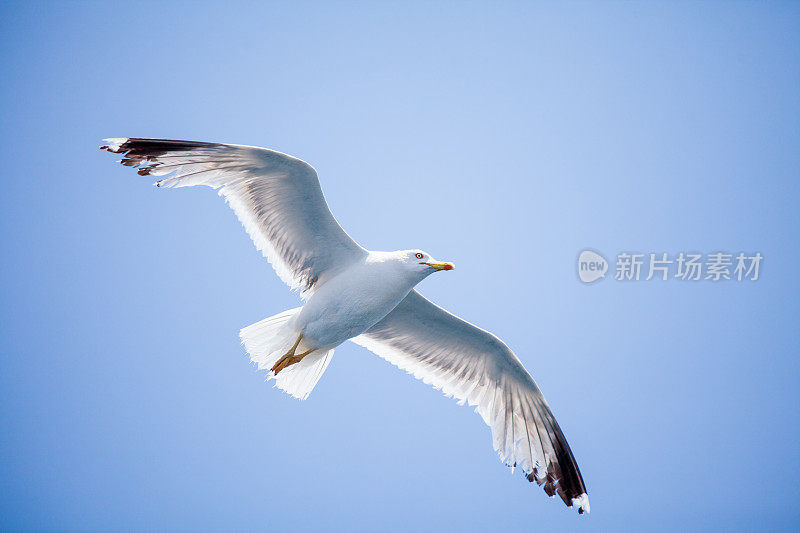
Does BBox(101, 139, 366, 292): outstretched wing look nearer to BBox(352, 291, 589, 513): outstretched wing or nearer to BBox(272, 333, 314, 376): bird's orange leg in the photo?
BBox(272, 333, 314, 376): bird's orange leg

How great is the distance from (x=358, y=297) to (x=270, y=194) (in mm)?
1077

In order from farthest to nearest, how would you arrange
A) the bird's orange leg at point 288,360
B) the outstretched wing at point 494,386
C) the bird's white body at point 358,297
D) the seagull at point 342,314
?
the outstretched wing at point 494,386 < the bird's orange leg at point 288,360 < the bird's white body at point 358,297 < the seagull at point 342,314

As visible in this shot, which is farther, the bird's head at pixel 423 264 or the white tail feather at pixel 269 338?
the white tail feather at pixel 269 338

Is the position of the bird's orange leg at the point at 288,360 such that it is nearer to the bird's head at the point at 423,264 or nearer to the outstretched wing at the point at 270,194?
the outstretched wing at the point at 270,194

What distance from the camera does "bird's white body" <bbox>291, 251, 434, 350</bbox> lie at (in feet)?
24.9

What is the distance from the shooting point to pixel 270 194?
25.1ft

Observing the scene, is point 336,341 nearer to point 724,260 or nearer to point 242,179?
point 242,179

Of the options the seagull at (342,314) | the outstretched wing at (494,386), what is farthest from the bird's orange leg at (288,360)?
the outstretched wing at (494,386)

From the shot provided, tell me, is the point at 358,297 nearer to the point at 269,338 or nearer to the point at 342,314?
the point at 342,314

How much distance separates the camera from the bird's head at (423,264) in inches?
295

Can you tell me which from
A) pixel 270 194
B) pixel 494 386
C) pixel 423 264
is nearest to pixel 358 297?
pixel 423 264

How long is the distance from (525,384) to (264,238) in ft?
8.77

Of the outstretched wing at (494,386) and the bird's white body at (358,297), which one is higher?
the bird's white body at (358,297)

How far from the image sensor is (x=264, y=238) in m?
7.89
